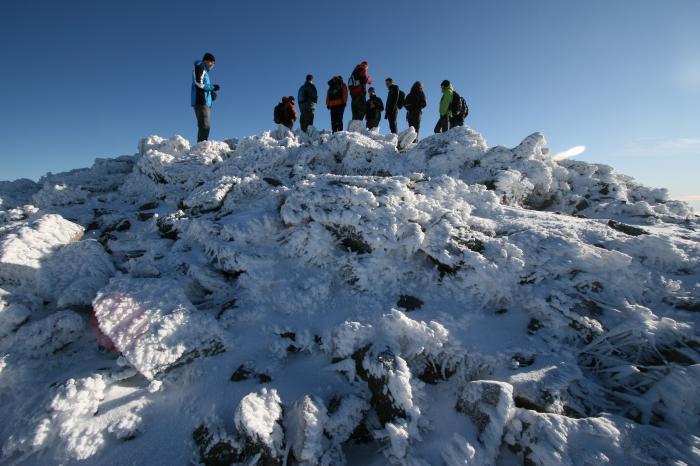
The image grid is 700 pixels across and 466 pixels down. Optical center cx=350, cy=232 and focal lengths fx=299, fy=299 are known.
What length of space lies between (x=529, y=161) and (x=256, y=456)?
821cm

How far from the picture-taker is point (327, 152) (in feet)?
28.4

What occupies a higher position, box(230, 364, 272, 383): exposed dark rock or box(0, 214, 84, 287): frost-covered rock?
box(0, 214, 84, 287): frost-covered rock

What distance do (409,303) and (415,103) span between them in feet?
31.2

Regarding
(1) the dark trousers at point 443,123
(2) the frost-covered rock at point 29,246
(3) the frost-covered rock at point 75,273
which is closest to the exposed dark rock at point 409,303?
(3) the frost-covered rock at point 75,273

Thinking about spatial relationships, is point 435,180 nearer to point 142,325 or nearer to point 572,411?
point 572,411

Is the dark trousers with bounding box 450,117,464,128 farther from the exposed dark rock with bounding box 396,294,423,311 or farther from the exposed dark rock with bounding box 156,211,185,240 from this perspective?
the exposed dark rock with bounding box 156,211,185,240

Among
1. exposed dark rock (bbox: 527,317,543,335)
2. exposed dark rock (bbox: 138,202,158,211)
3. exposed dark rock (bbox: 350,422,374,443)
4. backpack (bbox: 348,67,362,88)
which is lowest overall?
exposed dark rock (bbox: 350,422,374,443)

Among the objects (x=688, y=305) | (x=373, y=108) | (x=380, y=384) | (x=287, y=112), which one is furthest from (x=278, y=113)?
(x=688, y=305)

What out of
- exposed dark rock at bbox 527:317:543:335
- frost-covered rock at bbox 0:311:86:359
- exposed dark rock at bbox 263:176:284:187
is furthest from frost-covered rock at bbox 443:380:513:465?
exposed dark rock at bbox 263:176:284:187

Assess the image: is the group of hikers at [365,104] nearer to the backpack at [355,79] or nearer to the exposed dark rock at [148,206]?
the backpack at [355,79]

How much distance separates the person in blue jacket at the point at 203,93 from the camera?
29.8 feet

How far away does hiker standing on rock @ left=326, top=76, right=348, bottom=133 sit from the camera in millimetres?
11148

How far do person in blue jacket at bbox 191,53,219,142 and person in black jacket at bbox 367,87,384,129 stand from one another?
5.63 meters

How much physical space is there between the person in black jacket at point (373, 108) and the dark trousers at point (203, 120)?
593cm
